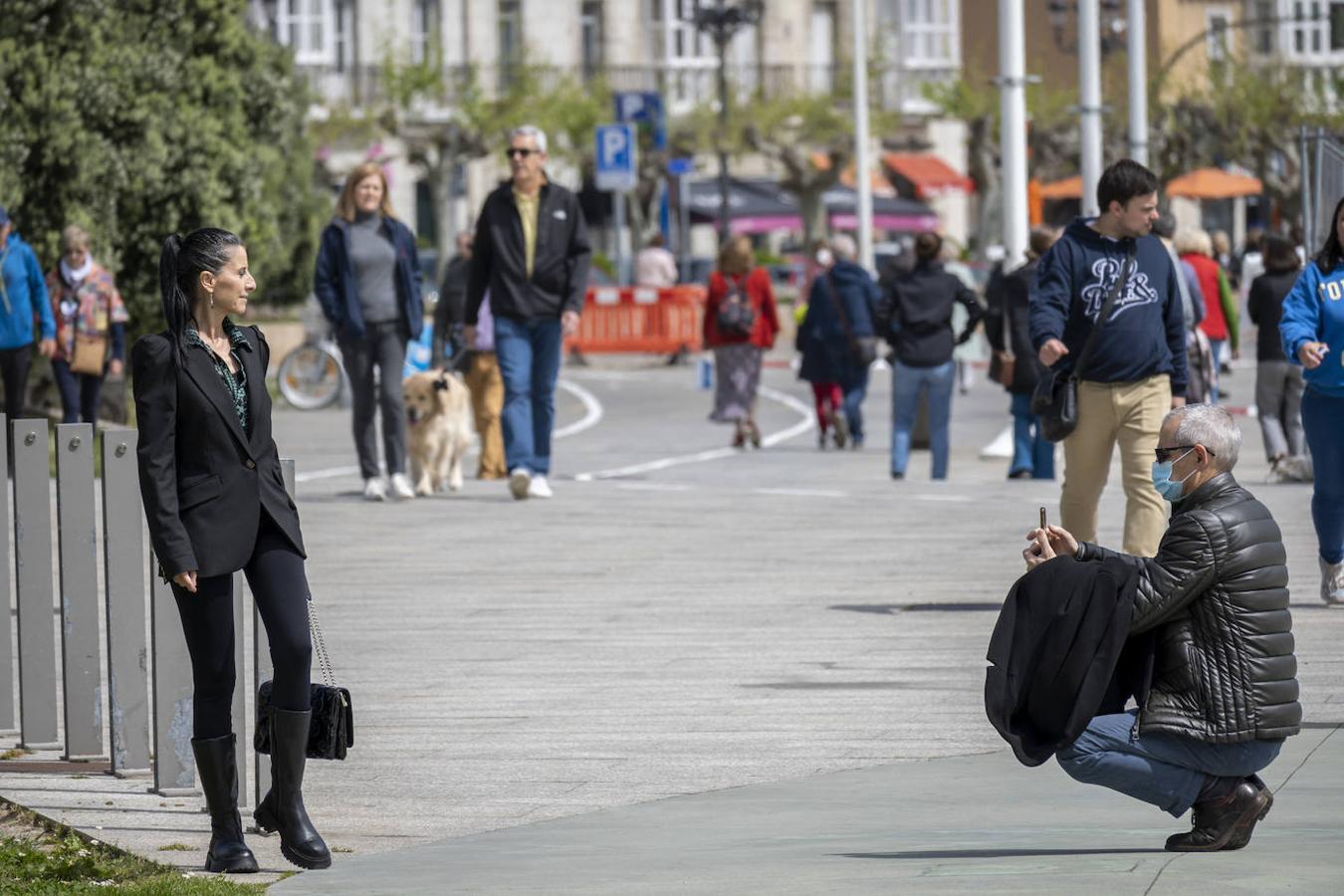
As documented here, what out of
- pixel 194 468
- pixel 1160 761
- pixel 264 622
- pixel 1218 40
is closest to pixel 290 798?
pixel 264 622

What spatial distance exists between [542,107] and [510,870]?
57.9m

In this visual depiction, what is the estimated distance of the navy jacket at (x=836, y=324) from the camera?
75.8 ft

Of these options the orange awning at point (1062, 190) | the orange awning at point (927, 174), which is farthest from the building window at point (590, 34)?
the orange awning at point (1062, 190)

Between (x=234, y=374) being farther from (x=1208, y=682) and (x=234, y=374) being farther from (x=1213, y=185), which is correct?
(x=1213, y=185)

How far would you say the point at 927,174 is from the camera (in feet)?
233

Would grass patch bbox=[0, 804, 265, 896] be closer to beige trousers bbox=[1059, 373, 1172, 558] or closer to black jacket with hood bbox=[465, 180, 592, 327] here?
beige trousers bbox=[1059, 373, 1172, 558]

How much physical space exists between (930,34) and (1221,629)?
223 ft

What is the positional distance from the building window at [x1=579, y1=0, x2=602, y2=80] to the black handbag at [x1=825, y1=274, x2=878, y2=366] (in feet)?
Answer: 154

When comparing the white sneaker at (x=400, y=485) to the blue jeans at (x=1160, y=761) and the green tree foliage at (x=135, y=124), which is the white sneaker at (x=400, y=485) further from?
the blue jeans at (x=1160, y=761)

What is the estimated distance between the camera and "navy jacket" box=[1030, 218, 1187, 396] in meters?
11.0

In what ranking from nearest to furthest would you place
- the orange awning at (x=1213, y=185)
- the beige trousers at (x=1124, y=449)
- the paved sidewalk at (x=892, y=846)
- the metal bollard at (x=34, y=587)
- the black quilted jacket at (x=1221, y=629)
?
the paved sidewalk at (x=892, y=846) < the black quilted jacket at (x=1221, y=629) < the metal bollard at (x=34, y=587) < the beige trousers at (x=1124, y=449) < the orange awning at (x=1213, y=185)

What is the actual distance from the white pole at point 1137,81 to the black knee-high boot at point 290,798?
2197 centimetres

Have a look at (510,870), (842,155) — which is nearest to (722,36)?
(842,155)

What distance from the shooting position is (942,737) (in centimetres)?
881
